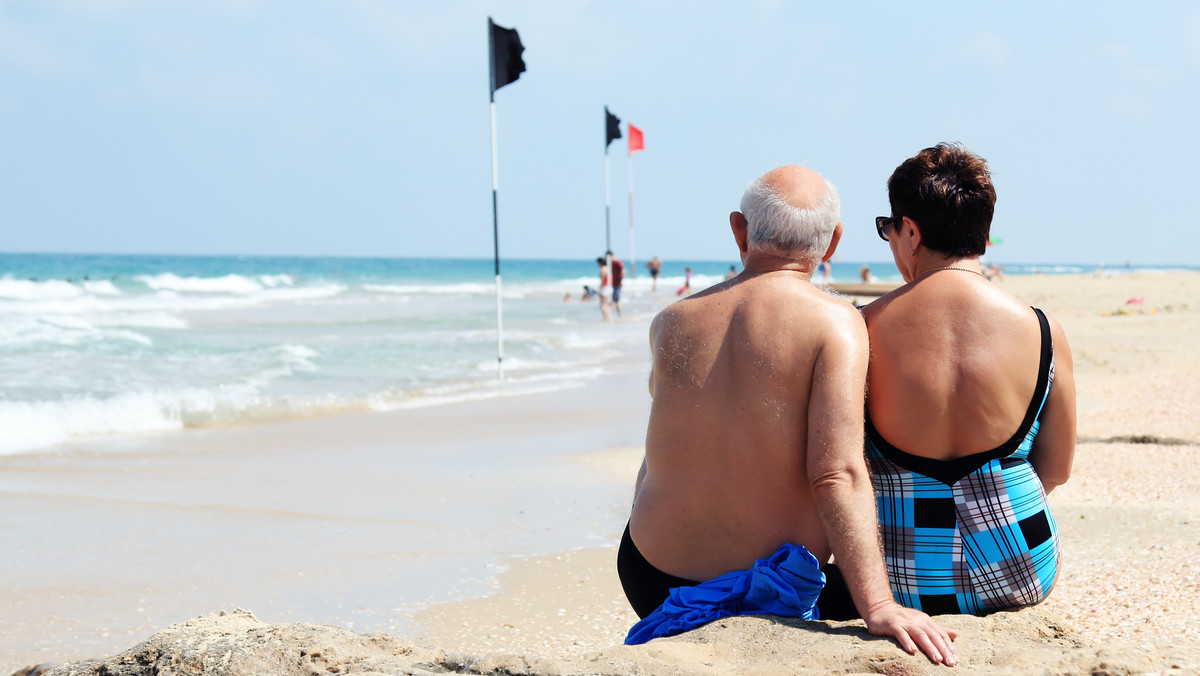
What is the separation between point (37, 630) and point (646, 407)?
21.8 ft

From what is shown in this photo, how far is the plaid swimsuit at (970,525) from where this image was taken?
237 centimetres

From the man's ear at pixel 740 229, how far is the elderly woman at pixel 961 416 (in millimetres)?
405

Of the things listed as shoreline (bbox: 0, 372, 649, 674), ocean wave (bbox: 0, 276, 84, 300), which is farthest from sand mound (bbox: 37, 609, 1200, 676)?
ocean wave (bbox: 0, 276, 84, 300)

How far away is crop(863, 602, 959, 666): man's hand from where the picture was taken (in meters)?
2.07

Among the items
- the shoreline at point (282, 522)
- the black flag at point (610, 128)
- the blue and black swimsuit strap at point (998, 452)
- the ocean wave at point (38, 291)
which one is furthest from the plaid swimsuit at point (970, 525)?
the ocean wave at point (38, 291)

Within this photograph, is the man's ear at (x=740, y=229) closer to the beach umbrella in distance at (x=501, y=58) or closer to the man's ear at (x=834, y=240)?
the man's ear at (x=834, y=240)

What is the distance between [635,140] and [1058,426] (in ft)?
86.5

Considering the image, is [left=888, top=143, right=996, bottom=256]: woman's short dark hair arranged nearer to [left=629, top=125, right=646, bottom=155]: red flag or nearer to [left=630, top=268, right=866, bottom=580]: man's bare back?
[left=630, top=268, right=866, bottom=580]: man's bare back

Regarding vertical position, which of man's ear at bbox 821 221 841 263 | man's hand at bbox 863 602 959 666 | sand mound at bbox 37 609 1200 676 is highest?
man's ear at bbox 821 221 841 263

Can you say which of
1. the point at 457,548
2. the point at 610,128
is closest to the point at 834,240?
the point at 457,548

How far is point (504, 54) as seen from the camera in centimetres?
1060

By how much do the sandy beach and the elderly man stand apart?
0.19 meters

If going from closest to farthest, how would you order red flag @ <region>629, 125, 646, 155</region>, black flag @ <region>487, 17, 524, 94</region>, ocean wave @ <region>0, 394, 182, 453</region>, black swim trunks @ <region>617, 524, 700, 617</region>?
black swim trunks @ <region>617, 524, 700, 617</region> → ocean wave @ <region>0, 394, 182, 453</region> → black flag @ <region>487, 17, 524, 94</region> → red flag @ <region>629, 125, 646, 155</region>

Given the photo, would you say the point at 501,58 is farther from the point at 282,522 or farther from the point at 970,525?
the point at 970,525
